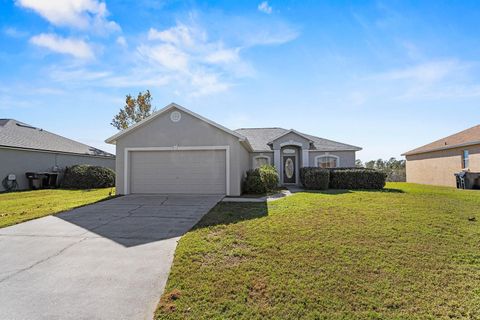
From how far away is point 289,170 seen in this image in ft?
60.2

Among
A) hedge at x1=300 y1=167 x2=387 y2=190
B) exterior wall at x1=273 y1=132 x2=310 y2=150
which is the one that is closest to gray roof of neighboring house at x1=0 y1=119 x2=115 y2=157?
exterior wall at x1=273 y1=132 x2=310 y2=150

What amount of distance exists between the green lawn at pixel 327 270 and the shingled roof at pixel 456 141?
A: 1286 centimetres

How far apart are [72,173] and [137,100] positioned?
14794mm

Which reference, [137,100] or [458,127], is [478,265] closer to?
[458,127]

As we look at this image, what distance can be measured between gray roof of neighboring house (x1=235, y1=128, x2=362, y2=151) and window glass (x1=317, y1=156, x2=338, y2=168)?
66 cm

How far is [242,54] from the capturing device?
9961mm

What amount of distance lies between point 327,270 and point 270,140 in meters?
15.6

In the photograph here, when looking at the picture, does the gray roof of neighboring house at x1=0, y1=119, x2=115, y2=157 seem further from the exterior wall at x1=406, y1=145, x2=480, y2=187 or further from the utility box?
the exterior wall at x1=406, y1=145, x2=480, y2=187

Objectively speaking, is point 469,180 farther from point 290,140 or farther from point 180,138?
point 180,138

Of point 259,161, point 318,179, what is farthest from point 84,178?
point 318,179

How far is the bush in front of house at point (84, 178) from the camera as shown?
57.8ft

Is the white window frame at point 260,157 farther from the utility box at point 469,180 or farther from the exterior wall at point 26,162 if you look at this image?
the exterior wall at point 26,162

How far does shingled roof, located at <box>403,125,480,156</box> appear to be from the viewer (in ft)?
52.1

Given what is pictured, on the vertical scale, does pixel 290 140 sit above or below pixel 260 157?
above
